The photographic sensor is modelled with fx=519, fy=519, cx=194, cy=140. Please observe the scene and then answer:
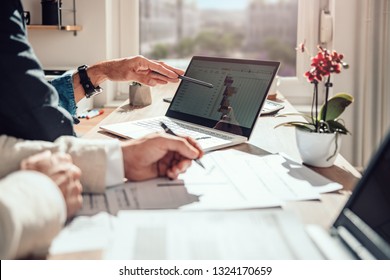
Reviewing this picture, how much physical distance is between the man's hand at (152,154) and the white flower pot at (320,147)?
0.23 metres

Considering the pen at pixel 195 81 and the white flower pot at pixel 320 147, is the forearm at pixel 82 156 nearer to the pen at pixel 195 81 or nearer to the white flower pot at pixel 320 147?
the white flower pot at pixel 320 147

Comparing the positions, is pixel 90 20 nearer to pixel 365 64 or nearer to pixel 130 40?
pixel 130 40

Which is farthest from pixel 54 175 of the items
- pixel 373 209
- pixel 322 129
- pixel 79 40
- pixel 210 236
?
pixel 79 40

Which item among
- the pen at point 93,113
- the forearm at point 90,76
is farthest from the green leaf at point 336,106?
the pen at point 93,113

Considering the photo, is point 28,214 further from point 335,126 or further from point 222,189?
point 335,126

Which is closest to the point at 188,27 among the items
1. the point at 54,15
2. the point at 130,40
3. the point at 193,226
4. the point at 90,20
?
the point at 130,40

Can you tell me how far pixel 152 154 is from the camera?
0.90 meters

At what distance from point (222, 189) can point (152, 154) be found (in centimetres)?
14

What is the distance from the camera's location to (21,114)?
0.95 metres

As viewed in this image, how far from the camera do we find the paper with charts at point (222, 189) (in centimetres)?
79

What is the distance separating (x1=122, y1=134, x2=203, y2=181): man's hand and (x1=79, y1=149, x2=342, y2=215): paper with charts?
0.06 ft

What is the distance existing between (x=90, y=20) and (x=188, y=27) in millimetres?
505

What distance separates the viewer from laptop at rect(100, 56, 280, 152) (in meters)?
1.22
